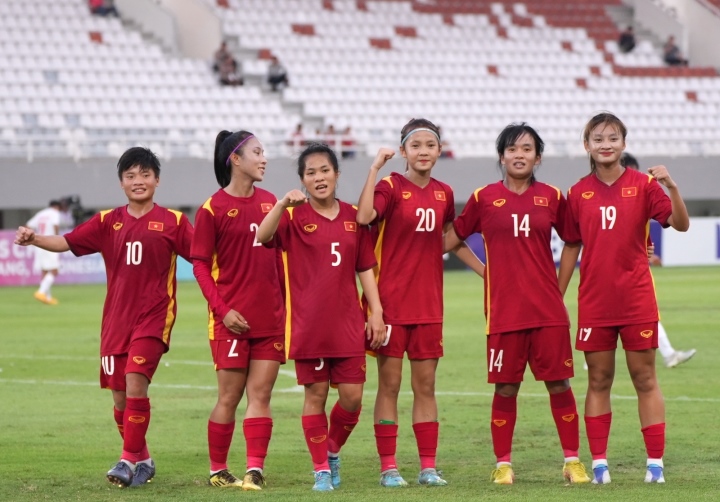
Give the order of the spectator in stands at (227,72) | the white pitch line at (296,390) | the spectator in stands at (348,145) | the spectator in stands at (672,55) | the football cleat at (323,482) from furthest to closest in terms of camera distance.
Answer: the spectator in stands at (672,55)
the spectator in stands at (227,72)
the spectator in stands at (348,145)
the white pitch line at (296,390)
the football cleat at (323,482)

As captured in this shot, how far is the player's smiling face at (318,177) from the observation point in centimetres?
736

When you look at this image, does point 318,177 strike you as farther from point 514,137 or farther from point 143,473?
point 143,473

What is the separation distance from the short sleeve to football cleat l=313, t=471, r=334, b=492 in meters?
2.02

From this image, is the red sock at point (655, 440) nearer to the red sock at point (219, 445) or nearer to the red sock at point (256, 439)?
the red sock at point (256, 439)

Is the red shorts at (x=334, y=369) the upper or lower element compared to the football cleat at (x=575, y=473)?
upper

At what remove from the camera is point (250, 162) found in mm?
7609

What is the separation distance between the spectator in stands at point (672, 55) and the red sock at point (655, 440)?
3702cm

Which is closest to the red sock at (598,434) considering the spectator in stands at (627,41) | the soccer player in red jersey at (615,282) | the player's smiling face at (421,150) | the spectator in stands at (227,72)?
the soccer player in red jersey at (615,282)

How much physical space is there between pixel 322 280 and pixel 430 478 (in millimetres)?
1272

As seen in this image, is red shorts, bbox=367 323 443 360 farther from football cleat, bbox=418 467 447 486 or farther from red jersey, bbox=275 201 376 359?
football cleat, bbox=418 467 447 486

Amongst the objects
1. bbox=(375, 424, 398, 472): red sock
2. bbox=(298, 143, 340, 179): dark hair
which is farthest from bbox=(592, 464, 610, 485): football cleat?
bbox=(298, 143, 340, 179): dark hair

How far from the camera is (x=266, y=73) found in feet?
120

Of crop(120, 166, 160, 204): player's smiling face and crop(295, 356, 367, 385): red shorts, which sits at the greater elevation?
crop(120, 166, 160, 204): player's smiling face

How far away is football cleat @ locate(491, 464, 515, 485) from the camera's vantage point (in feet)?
24.0
